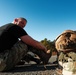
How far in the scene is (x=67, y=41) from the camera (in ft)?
13.7

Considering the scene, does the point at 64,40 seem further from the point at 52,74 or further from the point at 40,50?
the point at 40,50

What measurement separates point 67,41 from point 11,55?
172 cm

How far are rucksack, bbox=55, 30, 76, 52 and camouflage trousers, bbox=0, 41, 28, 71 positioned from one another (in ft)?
4.44

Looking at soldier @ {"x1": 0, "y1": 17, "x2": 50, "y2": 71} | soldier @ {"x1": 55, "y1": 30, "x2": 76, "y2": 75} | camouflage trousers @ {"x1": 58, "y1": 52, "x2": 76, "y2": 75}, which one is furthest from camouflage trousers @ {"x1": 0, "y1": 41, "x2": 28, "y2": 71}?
camouflage trousers @ {"x1": 58, "y1": 52, "x2": 76, "y2": 75}

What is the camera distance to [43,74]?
4441mm

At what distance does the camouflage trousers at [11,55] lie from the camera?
17.3 feet

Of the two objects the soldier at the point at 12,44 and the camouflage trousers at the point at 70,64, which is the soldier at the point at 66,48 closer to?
the camouflage trousers at the point at 70,64

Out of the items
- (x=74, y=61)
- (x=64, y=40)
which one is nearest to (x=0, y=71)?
(x=64, y=40)

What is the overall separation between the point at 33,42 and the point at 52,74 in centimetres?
131

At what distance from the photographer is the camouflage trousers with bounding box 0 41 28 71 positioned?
526cm

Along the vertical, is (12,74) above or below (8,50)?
below

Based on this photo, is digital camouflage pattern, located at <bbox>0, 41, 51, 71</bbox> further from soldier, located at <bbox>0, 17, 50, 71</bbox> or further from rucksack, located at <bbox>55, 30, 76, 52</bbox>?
rucksack, located at <bbox>55, 30, 76, 52</bbox>

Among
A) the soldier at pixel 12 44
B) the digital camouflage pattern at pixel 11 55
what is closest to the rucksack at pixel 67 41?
the soldier at pixel 12 44

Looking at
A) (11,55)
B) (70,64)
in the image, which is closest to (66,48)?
(70,64)
